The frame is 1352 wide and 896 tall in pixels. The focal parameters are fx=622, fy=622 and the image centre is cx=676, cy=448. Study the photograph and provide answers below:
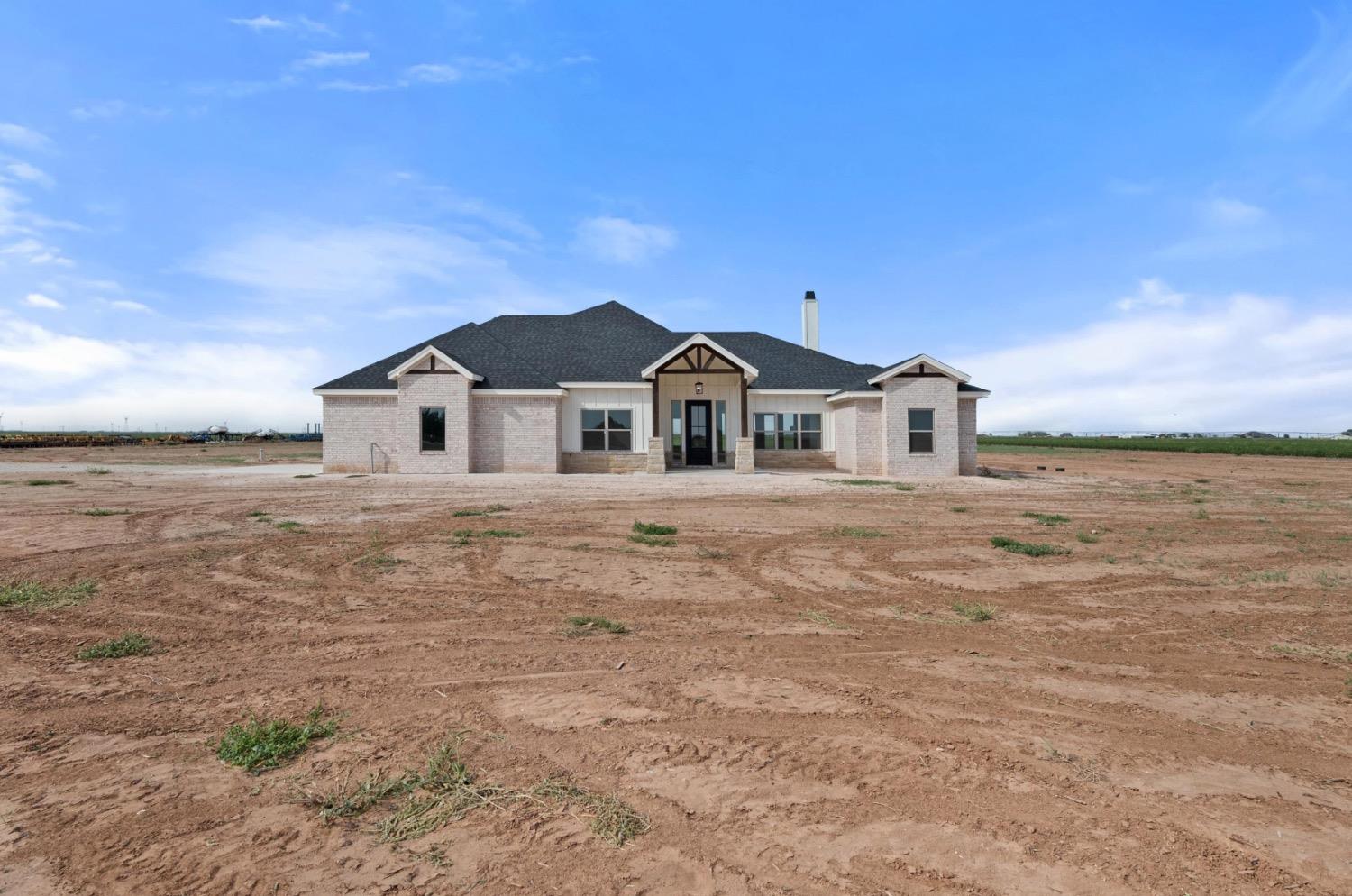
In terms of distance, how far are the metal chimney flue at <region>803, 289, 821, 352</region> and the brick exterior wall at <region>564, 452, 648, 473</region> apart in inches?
483

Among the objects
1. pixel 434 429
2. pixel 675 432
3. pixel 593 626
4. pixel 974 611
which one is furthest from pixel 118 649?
pixel 675 432

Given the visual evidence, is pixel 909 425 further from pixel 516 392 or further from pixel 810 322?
pixel 516 392

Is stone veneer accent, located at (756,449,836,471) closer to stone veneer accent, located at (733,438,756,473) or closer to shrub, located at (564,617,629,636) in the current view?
stone veneer accent, located at (733,438,756,473)

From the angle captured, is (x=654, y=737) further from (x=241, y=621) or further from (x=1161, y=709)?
(x=241, y=621)

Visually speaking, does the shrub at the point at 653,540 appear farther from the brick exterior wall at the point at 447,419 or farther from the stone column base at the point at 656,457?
the brick exterior wall at the point at 447,419

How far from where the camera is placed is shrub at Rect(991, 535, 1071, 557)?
28.5 feet

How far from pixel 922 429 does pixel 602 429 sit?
1208 centimetres

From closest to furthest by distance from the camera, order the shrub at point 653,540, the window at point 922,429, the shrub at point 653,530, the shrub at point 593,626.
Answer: the shrub at point 593,626
the shrub at point 653,540
the shrub at point 653,530
the window at point 922,429

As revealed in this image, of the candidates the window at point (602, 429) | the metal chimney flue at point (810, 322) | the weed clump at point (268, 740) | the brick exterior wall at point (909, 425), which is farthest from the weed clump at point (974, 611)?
the metal chimney flue at point (810, 322)

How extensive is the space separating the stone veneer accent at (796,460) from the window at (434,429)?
1242 centimetres

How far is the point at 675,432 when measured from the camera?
26.0 meters

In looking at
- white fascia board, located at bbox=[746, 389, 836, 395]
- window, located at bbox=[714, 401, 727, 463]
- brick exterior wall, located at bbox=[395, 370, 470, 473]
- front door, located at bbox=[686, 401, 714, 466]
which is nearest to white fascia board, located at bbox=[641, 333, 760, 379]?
white fascia board, located at bbox=[746, 389, 836, 395]

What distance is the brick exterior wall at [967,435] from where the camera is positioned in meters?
23.8

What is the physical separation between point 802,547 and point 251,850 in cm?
754
